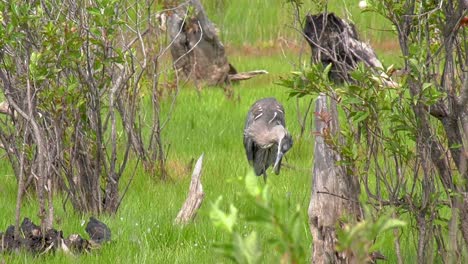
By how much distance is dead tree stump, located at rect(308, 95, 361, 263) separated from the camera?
5246 millimetres

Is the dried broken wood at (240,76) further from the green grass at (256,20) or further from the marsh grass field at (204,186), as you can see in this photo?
the green grass at (256,20)

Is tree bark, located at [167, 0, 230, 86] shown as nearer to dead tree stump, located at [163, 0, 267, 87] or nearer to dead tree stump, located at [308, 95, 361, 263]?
dead tree stump, located at [163, 0, 267, 87]

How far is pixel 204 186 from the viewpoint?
25.7ft

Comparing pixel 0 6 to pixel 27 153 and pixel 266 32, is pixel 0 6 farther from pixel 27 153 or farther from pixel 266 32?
pixel 266 32

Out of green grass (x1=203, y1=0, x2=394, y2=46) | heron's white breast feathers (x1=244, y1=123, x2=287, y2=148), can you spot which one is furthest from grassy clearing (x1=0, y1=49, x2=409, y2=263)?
green grass (x1=203, y1=0, x2=394, y2=46)

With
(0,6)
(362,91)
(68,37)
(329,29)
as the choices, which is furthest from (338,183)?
(329,29)

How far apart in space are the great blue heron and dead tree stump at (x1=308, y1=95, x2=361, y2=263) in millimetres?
2890

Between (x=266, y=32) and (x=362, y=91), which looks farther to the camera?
(x=266, y=32)

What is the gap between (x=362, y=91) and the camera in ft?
14.9

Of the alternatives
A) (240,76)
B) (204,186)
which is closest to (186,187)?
(204,186)

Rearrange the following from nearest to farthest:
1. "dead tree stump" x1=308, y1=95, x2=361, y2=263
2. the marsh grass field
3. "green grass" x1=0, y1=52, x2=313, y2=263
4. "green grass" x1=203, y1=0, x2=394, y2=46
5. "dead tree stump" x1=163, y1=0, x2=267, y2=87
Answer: "dead tree stump" x1=308, y1=95, x2=361, y2=263
the marsh grass field
"green grass" x1=0, y1=52, x2=313, y2=263
"dead tree stump" x1=163, y1=0, x2=267, y2=87
"green grass" x1=203, y1=0, x2=394, y2=46

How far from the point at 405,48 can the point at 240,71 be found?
360 inches

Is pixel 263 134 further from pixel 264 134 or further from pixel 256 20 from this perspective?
pixel 256 20

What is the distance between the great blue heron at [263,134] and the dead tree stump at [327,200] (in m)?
2.89
